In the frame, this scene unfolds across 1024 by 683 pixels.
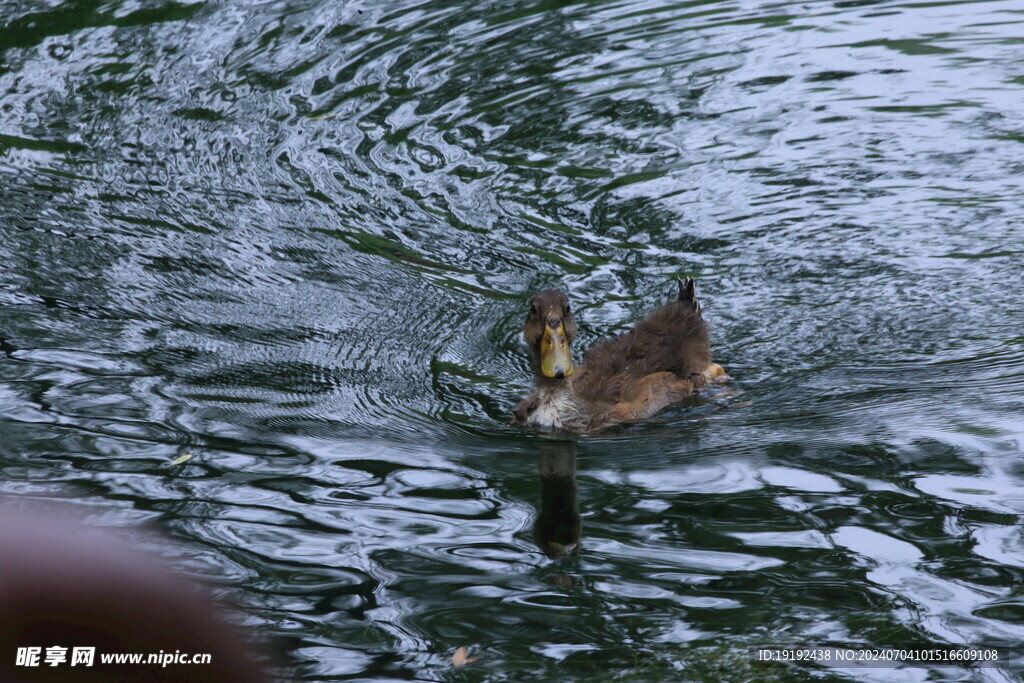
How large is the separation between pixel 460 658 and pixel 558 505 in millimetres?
1550

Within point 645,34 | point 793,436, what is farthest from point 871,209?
point 645,34

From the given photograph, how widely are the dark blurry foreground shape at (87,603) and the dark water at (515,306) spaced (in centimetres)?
309

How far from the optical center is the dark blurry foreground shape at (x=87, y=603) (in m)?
1.34

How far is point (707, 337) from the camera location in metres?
7.94

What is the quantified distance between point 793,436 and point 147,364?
412cm

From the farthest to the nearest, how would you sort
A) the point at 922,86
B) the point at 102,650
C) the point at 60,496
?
the point at 922,86
the point at 60,496
the point at 102,650

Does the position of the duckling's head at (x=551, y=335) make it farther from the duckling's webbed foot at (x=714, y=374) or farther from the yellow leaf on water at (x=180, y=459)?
the yellow leaf on water at (x=180, y=459)

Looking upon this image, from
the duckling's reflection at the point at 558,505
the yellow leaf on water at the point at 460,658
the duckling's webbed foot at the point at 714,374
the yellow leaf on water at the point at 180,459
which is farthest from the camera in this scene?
the duckling's webbed foot at the point at 714,374

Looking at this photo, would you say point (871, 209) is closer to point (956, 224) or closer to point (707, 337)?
point (956, 224)

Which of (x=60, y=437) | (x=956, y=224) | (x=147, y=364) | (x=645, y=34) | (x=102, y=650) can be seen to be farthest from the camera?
(x=645, y=34)

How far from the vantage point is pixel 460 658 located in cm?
447

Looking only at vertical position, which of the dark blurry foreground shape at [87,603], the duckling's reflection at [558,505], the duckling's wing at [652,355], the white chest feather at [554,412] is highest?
the dark blurry foreground shape at [87,603]

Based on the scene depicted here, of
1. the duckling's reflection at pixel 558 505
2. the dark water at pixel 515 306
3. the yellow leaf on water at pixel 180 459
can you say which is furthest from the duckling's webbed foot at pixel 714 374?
the yellow leaf on water at pixel 180 459

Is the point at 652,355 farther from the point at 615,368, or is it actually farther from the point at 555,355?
the point at 555,355
